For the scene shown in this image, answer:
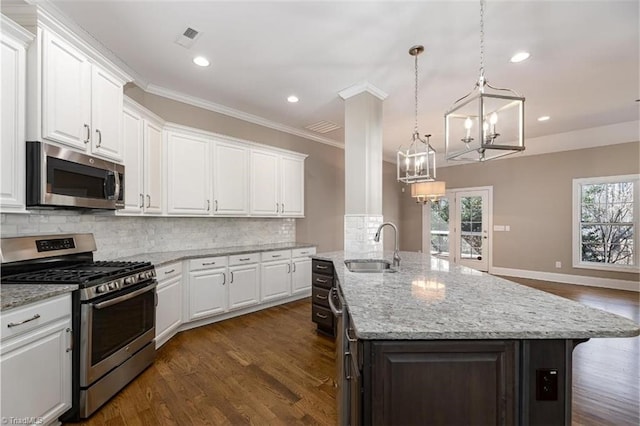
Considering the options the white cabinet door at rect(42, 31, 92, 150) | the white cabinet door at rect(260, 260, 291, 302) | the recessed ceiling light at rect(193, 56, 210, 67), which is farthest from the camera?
the white cabinet door at rect(260, 260, 291, 302)

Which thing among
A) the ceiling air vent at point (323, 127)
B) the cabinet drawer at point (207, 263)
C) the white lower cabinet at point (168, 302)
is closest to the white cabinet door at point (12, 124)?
the white lower cabinet at point (168, 302)

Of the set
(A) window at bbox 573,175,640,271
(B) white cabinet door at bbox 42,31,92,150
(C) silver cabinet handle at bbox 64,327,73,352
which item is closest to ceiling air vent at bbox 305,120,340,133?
(B) white cabinet door at bbox 42,31,92,150

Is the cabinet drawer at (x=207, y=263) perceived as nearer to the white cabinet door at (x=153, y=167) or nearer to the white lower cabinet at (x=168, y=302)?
the white lower cabinet at (x=168, y=302)

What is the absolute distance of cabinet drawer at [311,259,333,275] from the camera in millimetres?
3150

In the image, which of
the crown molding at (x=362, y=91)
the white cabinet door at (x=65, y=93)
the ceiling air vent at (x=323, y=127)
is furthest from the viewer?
the ceiling air vent at (x=323, y=127)

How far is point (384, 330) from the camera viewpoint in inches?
42.8

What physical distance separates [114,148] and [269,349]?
2.42m

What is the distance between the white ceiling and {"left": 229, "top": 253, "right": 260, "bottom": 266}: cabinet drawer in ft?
7.21

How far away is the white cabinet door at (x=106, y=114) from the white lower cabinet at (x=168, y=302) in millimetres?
1204

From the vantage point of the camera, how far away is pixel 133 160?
280 cm

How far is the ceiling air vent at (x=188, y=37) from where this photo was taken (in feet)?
8.10

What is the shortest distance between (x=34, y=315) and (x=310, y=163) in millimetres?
4398

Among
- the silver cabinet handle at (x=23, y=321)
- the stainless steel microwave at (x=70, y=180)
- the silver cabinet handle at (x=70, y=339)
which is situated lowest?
the silver cabinet handle at (x=70, y=339)

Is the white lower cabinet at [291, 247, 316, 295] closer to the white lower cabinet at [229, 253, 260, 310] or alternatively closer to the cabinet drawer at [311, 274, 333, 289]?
the white lower cabinet at [229, 253, 260, 310]
